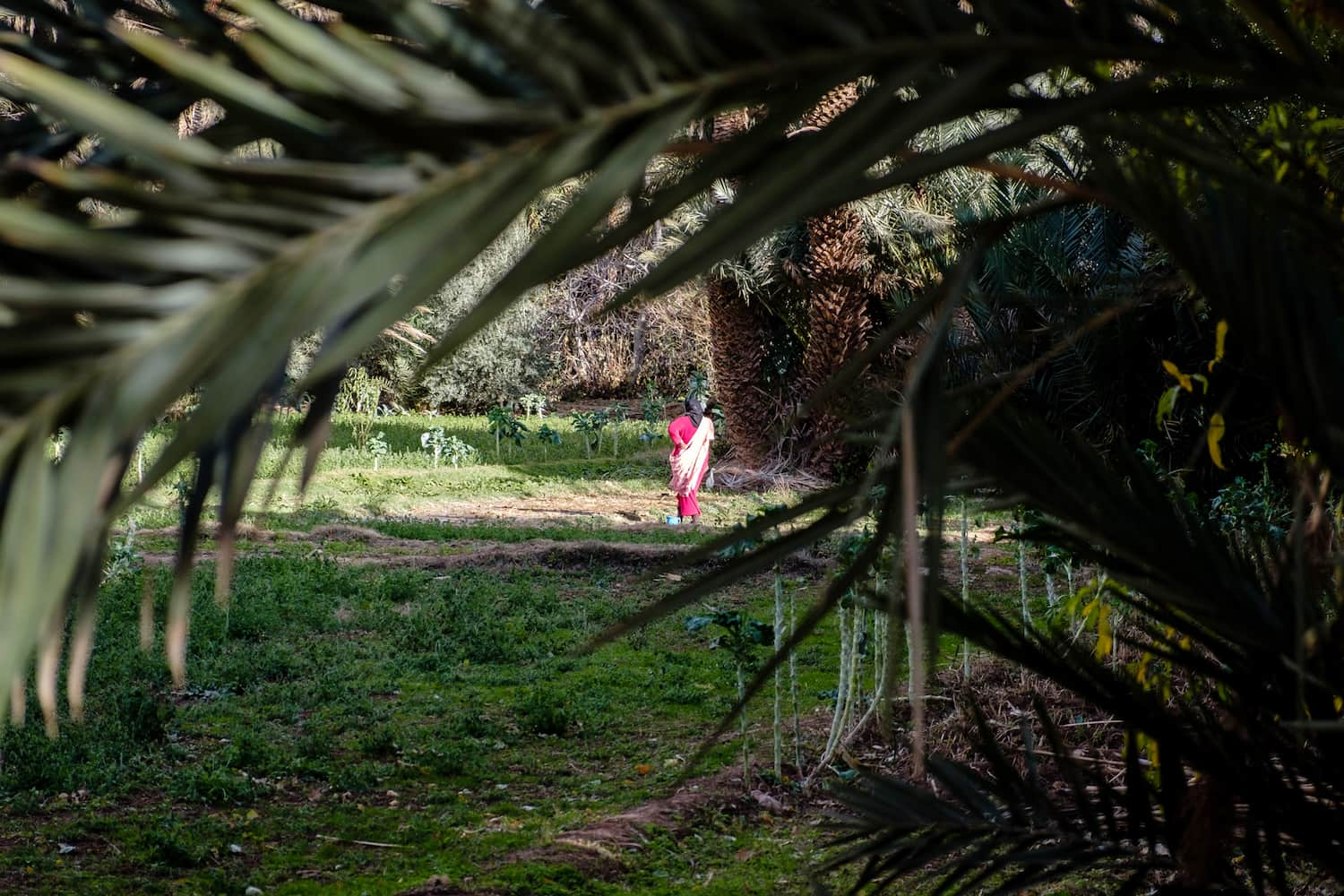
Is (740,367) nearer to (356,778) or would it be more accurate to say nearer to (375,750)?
(375,750)

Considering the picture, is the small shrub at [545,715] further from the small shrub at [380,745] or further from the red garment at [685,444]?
the red garment at [685,444]

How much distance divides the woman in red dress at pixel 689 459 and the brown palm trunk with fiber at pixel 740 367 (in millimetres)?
1959

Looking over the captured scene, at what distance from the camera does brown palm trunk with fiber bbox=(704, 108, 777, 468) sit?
14051 mm

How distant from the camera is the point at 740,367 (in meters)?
14.2

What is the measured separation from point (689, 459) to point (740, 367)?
2831 millimetres

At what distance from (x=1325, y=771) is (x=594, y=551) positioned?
27.6ft

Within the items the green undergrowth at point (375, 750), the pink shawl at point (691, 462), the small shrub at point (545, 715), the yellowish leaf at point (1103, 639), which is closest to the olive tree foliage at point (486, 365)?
the pink shawl at point (691, 462)

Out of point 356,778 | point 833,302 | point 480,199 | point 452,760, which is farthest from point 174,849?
point 833,302

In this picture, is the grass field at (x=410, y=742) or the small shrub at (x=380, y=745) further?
the small shrub at (x=380, y=745)

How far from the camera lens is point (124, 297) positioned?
2.09 feet

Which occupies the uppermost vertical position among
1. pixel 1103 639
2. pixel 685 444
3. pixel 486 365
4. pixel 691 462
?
pixel 486 365

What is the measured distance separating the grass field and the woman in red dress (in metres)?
1.80

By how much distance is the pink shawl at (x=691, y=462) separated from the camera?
38.0ft

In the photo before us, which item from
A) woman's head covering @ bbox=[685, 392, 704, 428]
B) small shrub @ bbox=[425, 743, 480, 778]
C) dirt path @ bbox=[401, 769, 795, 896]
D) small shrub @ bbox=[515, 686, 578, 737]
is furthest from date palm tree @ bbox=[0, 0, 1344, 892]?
woman's head covering @ bbox=[685, 392, 704, 428]
